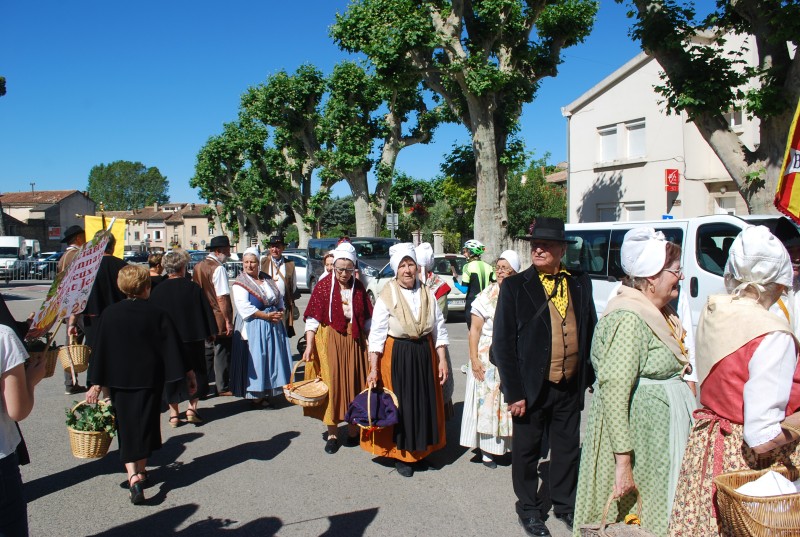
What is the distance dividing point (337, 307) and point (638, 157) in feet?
59.5

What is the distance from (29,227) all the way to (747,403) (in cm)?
7431

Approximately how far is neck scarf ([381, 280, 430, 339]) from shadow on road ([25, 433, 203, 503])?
241 cm

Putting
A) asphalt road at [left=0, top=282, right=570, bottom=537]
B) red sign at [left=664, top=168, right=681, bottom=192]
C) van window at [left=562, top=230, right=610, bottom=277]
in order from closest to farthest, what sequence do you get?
asphalt road at [left=0, top=282, right=570, bottom=537] < van window at [left=562, top=230, right=610, bottom=277] < red sign at [left=664, top=168, right=681, bottom=192]

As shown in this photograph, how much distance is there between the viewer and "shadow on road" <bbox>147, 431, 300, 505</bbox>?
4.95 meters

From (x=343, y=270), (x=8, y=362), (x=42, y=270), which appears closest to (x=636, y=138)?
(x=343, y=270)

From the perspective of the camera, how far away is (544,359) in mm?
3766

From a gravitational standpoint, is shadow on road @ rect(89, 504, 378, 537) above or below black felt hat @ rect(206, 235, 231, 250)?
below

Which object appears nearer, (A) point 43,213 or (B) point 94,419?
(B) point 94,419

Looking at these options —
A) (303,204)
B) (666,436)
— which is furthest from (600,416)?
(303,204)

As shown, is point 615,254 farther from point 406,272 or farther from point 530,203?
point 530,203

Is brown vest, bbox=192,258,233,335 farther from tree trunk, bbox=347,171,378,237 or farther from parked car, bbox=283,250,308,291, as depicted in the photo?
tree trunk, bbox=347,171,378,237

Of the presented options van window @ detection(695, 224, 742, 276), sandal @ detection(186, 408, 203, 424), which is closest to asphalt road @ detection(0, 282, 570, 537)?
sandal @ detection(186, 408, 203, 424)

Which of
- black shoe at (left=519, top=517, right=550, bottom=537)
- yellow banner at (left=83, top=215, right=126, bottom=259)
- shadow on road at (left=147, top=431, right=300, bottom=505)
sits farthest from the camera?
yellow banner at (left=83, top=215, right=126, bottom=259)

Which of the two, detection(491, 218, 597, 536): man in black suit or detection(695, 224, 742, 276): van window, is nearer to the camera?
detection(491, 218, 597, 536): man in black suit
